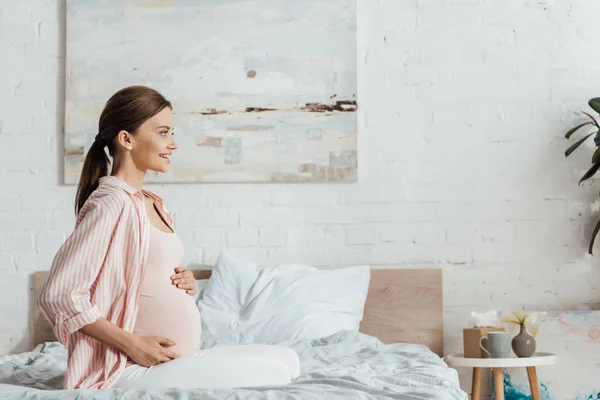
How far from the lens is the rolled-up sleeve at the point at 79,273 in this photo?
1722 mm

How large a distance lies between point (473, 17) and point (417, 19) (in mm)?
260

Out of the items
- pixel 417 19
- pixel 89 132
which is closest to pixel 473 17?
pixel 417 19

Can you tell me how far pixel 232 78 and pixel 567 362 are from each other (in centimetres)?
196

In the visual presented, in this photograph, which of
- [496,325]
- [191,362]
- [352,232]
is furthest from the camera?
[352,232]

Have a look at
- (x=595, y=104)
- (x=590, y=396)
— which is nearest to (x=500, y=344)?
(x=590, y=396)

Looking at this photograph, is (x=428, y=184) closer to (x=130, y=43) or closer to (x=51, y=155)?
(x=130, y=43)

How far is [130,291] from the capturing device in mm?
1823

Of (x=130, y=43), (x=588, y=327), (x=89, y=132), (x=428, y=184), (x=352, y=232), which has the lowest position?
(x=588, y=327)

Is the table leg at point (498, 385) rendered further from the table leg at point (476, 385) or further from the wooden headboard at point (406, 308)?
the wooden headboard at point (406, 308)

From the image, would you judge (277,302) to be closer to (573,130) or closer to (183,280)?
(183,280)

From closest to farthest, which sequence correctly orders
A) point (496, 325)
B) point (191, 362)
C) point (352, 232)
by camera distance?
1. point (191, 362)
2. point (496, 325)
3. point (352, 232)

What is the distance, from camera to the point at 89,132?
3602mm

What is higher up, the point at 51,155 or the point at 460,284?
the point at 51,155

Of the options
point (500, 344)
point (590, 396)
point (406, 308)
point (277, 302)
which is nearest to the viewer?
point (500, 344)
